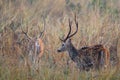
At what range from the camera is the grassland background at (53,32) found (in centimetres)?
684

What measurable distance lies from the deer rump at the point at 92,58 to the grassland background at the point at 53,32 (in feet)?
0.59

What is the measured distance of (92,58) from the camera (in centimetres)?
770

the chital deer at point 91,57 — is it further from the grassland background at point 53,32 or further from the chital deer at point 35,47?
the chital deer at point 35,47

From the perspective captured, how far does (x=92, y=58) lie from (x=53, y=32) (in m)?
1.70

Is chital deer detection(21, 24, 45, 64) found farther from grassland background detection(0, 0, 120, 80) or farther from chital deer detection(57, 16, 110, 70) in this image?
chital deer detection(57, 16, 110, 70)

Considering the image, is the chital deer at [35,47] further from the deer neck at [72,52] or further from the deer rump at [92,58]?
the deer rump at [92,58]

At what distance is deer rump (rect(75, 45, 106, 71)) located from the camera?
762 cm

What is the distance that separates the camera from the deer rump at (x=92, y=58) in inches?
300

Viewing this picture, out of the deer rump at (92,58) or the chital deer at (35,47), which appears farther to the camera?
the chital deer at (35,47)

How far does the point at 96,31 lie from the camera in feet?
29.6

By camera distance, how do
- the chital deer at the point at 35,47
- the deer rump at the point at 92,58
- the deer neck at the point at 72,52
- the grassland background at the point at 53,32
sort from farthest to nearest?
the chital deer at the point at 35,47, the deer neck at the point at 72,52, the deer rump at the point at 92,58, the grassland background at the point at 53,32

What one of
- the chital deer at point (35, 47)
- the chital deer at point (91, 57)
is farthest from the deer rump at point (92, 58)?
the chital deer at point (35, 47)

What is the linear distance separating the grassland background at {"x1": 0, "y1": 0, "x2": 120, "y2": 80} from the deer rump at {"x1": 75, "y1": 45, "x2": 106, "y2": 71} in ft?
0.59

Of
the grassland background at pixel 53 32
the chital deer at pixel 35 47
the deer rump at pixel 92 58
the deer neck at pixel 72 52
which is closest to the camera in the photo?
the grassland background at pixel 53 32
